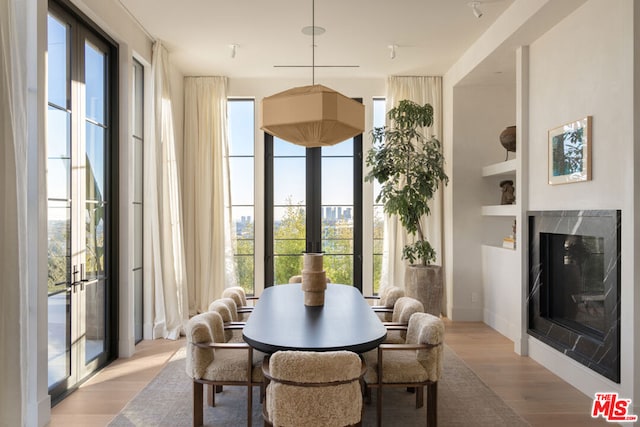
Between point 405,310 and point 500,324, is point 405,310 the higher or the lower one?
the higher one

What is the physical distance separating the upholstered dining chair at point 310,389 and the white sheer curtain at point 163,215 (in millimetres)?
3189

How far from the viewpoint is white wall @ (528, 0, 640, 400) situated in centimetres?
305

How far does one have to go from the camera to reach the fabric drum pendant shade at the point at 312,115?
3.09 m

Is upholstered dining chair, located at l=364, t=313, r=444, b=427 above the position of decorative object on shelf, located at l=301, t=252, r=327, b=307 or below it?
below

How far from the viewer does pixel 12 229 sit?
230cm

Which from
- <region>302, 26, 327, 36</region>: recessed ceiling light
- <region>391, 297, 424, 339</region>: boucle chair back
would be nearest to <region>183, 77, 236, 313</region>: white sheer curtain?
<region>302, 26, 327, 36</region>: recessed ceiling light

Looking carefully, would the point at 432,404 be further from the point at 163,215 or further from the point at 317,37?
the point at 317,37

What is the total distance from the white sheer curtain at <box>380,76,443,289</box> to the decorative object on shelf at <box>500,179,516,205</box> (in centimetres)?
94

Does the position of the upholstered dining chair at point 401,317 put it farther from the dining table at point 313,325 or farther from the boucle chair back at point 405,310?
the dining table at point 313,325

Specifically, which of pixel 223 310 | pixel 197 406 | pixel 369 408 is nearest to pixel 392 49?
pixel 223 310

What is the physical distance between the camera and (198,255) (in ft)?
20.8

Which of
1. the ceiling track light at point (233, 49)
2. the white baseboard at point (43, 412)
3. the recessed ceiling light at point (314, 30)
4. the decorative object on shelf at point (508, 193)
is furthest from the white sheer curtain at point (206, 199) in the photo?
the decorative object on shelf at point (508, 193)

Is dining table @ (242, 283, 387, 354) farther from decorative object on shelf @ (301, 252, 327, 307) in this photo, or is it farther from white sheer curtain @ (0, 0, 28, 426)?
white sheer curtain @ (0, 0, 28, 426)

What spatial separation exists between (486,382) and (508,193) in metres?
2.49
